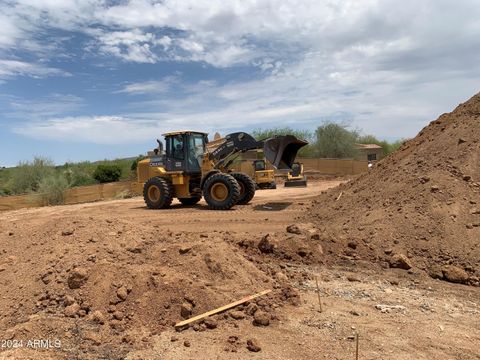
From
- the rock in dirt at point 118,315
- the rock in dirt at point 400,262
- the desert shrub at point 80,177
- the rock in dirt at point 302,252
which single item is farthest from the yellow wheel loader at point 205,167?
the desert shrub at point 80,177

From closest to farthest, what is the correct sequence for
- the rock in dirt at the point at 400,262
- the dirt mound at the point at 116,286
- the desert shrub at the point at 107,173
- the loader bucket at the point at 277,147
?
the dirt mound at the point at 116,286, the rock in dirt at the point at 400,262, the loader bucket at the point at 277,147, the desert shrub at the point at 107,173

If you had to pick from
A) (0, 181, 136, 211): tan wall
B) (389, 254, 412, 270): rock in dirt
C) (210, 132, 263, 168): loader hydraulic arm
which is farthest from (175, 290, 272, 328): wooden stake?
(0, 181, 136, 211): tan wall

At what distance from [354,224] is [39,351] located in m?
6.08

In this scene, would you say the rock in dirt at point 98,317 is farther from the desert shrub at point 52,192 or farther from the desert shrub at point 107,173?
the desert shrub at point 107,173

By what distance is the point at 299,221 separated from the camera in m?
10.4

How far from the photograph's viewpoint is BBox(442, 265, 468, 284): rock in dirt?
20.4 feet

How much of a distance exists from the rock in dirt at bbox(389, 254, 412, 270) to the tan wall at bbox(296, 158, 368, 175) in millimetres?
26254

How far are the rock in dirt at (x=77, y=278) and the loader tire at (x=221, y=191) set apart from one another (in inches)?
310

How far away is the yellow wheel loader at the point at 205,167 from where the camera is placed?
12.9 meters

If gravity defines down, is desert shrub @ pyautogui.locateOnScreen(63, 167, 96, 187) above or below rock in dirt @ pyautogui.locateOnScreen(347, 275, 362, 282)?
above

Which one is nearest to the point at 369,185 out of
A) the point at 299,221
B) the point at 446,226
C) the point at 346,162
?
the point at 299,221

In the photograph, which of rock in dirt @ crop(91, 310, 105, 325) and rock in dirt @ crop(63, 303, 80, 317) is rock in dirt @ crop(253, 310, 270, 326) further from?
rock in dirt @ crop(63, 303, 80, 317)

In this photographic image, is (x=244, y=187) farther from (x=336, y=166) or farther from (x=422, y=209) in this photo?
(x=336, y=166)

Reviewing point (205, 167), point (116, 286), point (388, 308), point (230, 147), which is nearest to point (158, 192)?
point (205, 167)
